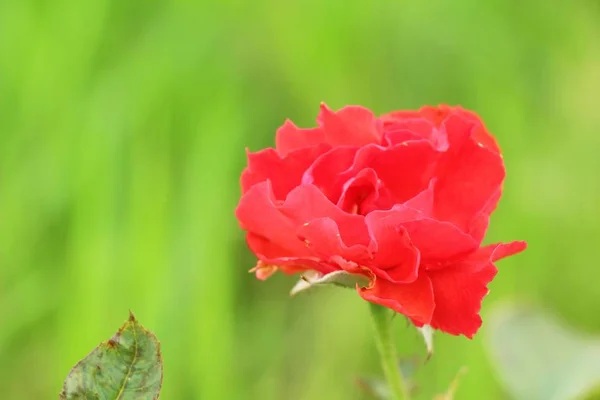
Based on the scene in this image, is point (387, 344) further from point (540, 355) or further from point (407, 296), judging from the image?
point (540, 355)

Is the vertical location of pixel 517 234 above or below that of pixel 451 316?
below

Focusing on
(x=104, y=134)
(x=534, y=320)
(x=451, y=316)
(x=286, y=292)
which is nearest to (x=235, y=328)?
(x=286, y=292)

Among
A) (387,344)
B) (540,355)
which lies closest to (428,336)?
(387,344)

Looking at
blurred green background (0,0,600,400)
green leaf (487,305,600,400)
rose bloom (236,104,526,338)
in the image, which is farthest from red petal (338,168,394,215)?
blurred green background (0,0,600,400)

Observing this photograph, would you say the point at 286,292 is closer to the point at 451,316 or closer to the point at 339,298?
the point at 339,298

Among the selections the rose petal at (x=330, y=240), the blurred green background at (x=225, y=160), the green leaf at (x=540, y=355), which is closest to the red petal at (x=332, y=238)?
the rose petal at (x=330, y=240)

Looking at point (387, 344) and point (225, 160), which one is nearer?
point (387, 344)

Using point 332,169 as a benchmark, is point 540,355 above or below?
below
